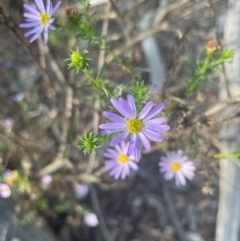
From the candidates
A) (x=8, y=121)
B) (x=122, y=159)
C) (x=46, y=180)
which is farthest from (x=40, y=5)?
(x=46, y=180)

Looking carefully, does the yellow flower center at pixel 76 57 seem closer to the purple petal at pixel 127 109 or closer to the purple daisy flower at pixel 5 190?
the purple petal at pixel 127 109

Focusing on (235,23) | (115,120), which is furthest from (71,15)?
(235,23)

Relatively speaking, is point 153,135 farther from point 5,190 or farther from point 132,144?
point 5,190

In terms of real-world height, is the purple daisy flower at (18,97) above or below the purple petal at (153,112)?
above

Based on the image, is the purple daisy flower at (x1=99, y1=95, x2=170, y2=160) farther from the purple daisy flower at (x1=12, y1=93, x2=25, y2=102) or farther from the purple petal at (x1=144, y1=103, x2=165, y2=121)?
the purple daisy flower at (x1=12, y1=93, x2=25, y2=102)

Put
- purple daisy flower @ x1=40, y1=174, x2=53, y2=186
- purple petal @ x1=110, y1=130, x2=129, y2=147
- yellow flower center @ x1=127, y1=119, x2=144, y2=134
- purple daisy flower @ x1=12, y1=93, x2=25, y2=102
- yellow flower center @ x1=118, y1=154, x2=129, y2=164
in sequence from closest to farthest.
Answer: purple petal @ x1=110, y1=130, x2=129, y2=147 → yellow flower center @ x1=127, y1=119, x2=144, y2=134 → yellow flower center @ x1=118, y1=154, x2=129, y2=164 → purple daisy flower @ x1=40, y1=174, x2=53, y2=186 → purple daisy flower @ x1=12, y1=93, x2=25, y2=102

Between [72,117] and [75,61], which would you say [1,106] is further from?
[75,61]

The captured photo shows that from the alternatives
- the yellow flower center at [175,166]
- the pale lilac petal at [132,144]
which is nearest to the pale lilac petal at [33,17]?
the pale lilac petal at [132,144]

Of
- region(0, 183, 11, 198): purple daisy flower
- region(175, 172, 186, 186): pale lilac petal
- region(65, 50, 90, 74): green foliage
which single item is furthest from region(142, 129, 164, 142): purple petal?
region(0, 183, 11, 198): purple daisy flower
